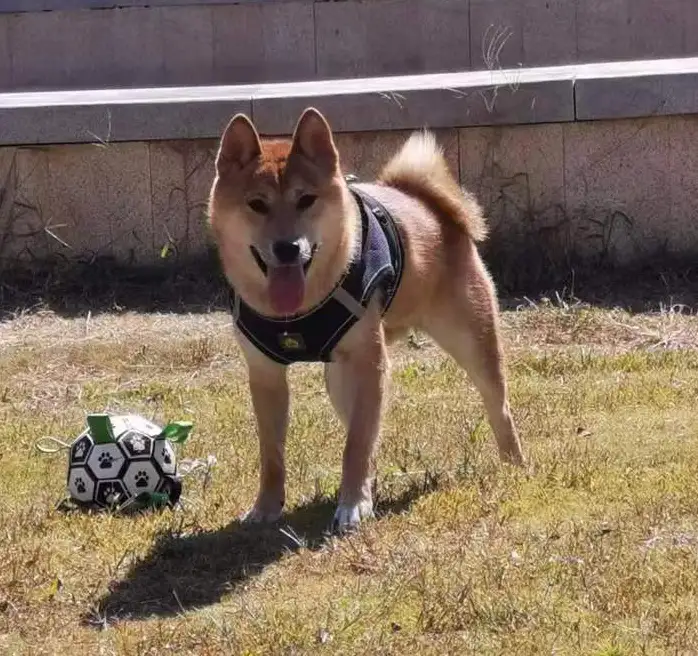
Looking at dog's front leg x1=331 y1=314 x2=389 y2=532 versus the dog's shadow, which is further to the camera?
dog's front leg x1=331 y1=314 x2=389 y2=532

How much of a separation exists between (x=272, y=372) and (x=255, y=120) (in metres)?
4.37

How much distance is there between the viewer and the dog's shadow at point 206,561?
4.34 metres

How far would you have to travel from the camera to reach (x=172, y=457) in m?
5.52

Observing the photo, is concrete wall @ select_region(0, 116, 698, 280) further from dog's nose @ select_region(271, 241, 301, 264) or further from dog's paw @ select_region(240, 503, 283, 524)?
dog's nose @ select_region(271, 241, 301, 264)

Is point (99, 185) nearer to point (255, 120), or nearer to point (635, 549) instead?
point (255, 120)

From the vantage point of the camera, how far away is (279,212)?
4926 mm

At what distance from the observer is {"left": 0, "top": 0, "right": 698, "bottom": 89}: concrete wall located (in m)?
14.9

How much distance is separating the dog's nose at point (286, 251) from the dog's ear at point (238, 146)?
0.36 meters

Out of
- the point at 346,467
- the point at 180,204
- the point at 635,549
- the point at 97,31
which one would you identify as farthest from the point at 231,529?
the point at 97,31

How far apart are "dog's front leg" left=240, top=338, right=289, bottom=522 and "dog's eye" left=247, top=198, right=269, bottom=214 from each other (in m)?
0.53

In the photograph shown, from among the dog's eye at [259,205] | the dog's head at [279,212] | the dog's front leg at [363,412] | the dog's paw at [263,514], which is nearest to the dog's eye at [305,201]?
the dog's head at [279,212]

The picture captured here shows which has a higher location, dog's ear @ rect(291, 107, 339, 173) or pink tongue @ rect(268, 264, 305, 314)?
dog's ear @ rect(291, 107, 339, 173)

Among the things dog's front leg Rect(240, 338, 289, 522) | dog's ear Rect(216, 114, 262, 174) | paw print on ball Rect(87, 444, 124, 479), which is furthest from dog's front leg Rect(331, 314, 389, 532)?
paw print on ball Rect(87, 444, 124, 479)

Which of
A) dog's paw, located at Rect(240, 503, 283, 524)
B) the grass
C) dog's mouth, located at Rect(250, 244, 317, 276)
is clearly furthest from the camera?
dog's paw, located at Rect(240, 503, 283, 524)
